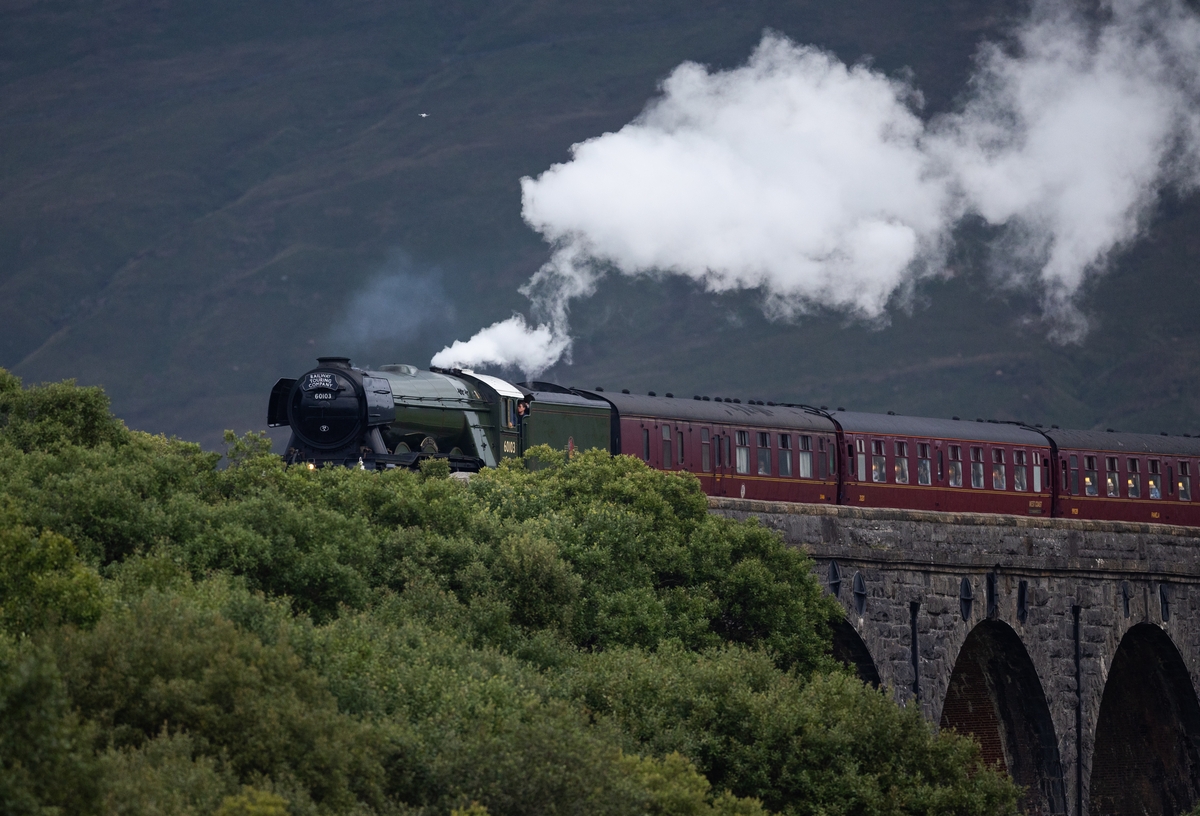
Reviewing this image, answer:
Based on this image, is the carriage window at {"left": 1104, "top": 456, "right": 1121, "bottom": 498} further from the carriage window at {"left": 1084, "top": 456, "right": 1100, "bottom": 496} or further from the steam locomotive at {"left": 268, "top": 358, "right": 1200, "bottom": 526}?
the carriage window at {"left": 1084, "top": 456, "right": 1100, "bottom": 496}

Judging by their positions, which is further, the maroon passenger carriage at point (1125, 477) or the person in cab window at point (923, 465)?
the maroon passenger carriage at point (1125, 477)

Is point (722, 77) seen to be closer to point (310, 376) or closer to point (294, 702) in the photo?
point (310, 376)

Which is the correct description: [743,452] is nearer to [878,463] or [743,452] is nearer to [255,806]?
[878,463]

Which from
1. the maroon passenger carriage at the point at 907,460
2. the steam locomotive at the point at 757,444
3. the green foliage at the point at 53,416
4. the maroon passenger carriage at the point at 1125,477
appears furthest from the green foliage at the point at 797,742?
the maroon passenger carriage at the point at 1125,477

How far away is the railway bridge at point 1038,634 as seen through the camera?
38.7 meters

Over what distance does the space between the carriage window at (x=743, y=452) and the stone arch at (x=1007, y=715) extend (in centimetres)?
721

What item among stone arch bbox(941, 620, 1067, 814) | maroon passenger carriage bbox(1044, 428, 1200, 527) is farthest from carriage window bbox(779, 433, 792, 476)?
maroon passenger carriage bbox(1044, 428, 1200, 527)

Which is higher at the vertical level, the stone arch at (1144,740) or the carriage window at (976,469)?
the carriage window at (976,469)

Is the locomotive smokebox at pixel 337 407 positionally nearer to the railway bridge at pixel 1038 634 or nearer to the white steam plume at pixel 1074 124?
the railway bridge at pixel 1038 634

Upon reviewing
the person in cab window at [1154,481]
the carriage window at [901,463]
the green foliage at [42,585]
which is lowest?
the green foliage at [42,585]

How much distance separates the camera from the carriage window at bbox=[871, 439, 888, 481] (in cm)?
4509

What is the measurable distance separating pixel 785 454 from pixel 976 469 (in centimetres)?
689

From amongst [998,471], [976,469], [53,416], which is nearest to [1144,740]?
[998,471]

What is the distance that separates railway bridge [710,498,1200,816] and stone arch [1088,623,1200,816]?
0.04 metres
